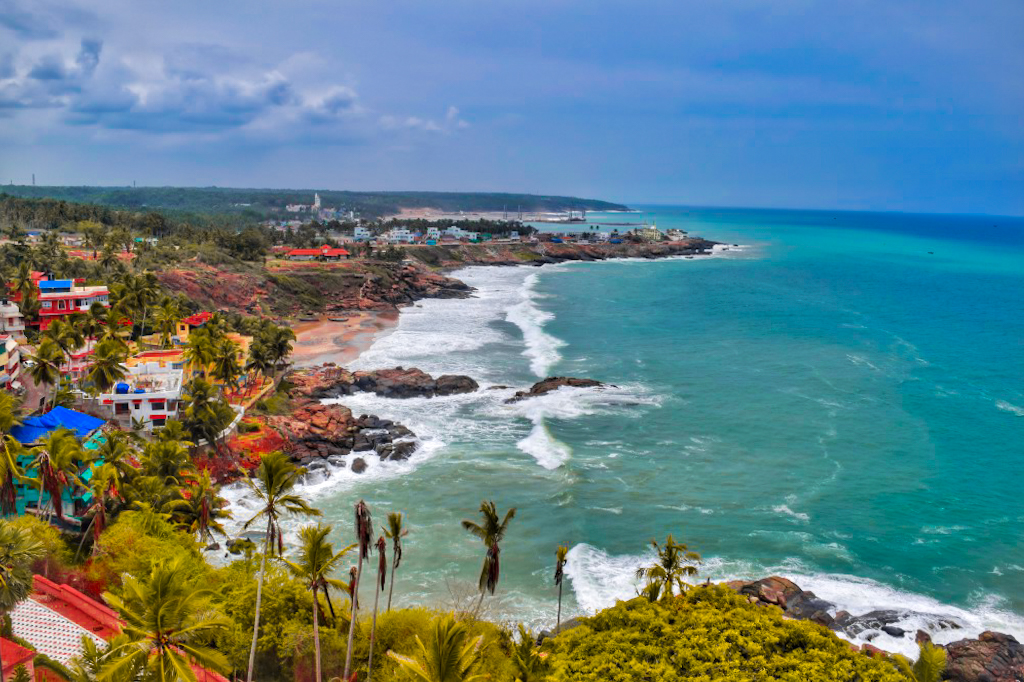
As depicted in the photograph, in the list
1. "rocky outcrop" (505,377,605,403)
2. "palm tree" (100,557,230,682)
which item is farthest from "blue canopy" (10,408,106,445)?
"rocky outcrop" (505,377,605,403)

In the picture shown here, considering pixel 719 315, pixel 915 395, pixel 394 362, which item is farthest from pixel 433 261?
pixel 915 395

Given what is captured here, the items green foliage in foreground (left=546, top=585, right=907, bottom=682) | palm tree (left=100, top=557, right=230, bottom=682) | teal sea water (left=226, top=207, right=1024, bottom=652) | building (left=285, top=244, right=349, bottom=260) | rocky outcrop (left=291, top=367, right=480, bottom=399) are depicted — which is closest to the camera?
palm tree (left=100, top=557, right=230, bottom=682)

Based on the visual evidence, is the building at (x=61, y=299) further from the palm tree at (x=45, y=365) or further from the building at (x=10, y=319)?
the palm tree at (x=45, y=365)

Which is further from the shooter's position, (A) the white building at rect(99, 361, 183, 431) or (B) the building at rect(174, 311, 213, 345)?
(B) the building at rect(174, 311, 213, 345)

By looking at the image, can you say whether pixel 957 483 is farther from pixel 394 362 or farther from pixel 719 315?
pixel 719 315

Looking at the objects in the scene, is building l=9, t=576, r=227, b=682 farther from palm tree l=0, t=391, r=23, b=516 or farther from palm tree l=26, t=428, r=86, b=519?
palm tree l=26, t=428, r=86, b=519

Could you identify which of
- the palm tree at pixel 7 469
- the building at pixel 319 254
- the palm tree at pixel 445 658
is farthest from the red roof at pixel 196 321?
the building at pixel 319 254

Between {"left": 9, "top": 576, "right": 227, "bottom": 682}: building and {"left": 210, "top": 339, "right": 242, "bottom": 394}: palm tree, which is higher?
{"left": 210, "top": 339, "right": 242, "bottom": 394}: palm tree
